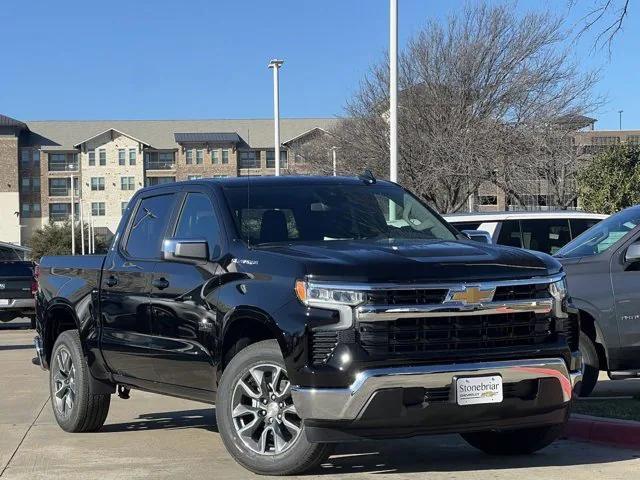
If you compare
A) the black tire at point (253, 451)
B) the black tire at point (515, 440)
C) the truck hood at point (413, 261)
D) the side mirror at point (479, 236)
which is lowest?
the black tire at point (515, 440)

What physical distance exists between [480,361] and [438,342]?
11.2 inches

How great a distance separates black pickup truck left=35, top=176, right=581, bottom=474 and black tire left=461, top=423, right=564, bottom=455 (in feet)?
0.05

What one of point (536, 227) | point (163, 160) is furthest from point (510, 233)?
point (163, 160)

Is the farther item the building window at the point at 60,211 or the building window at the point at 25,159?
the building window at the point at 25,159

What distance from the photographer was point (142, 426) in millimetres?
9227

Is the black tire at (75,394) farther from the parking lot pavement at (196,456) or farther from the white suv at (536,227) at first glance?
the white suv at (536,227)

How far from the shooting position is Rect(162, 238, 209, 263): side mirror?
6.86 metres

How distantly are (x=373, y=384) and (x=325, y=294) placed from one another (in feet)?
1.94

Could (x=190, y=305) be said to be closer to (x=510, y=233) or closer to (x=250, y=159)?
(x=510, y=233)

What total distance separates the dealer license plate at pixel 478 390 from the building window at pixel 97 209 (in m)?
101

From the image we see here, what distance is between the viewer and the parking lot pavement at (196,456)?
682cm

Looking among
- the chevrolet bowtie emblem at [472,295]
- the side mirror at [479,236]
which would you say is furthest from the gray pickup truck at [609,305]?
the chevrolet bowtie emblem at [472,295]

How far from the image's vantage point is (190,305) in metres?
7.03

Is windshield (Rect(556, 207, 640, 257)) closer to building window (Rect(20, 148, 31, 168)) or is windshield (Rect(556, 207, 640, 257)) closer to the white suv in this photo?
the white suv
